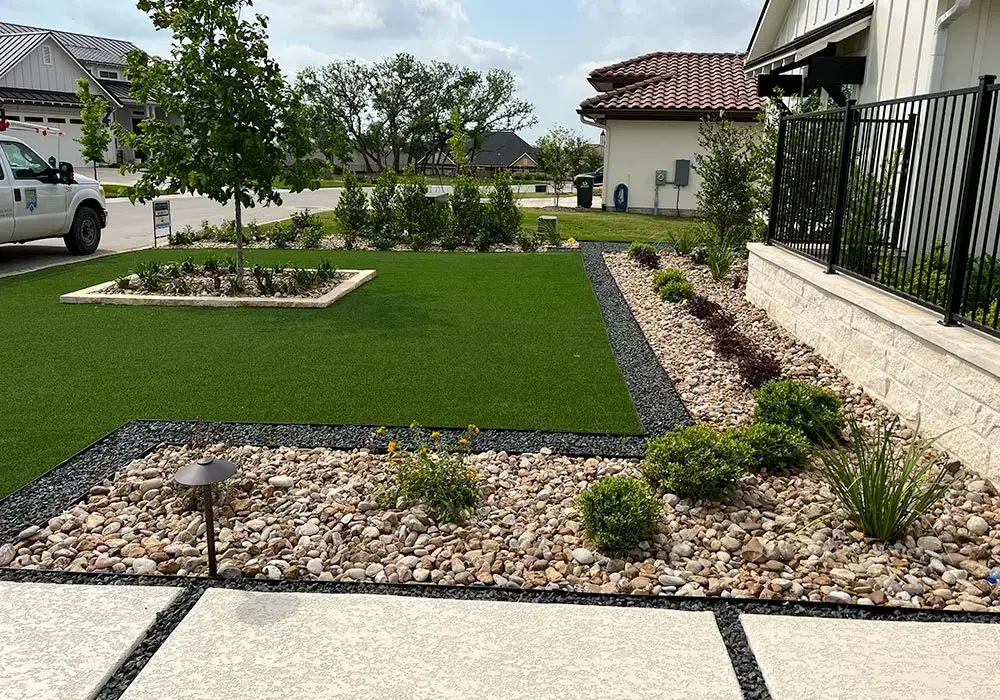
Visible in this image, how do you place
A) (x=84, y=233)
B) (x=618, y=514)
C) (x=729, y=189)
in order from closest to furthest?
(x=618, y=514) < (x=729, y=189) < (x=84, y=233)

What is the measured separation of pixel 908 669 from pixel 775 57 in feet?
41.2

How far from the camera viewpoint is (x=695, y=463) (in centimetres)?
450

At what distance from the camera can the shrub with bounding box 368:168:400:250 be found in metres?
16.1

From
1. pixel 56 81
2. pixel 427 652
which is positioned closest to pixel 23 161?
pixel 427 652

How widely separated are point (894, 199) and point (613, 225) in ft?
41.3

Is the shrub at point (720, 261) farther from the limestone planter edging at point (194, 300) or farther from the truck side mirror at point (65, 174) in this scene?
the truck side mirror at point (65, 174)

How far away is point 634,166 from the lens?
942 inches

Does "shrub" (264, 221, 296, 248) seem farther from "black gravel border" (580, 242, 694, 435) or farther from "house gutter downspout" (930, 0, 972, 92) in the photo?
"house gutter downspout" (930, 0, 972, 92)

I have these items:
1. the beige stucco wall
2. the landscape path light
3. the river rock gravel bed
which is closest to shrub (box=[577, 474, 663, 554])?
the river rock gravel bed

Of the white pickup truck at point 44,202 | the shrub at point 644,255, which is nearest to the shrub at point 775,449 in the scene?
the shrub at point 644,255

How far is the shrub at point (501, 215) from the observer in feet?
53.0

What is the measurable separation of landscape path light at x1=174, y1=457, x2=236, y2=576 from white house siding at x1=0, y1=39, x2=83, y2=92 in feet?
178

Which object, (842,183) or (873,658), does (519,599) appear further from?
(842,183)

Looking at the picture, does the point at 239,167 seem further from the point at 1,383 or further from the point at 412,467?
the point at 412,467
